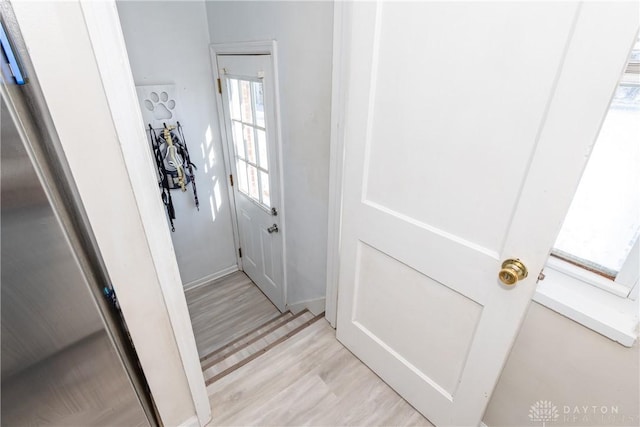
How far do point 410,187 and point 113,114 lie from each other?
0.92m

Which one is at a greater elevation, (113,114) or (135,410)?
(113,114)

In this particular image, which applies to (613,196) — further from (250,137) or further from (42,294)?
(250,137)

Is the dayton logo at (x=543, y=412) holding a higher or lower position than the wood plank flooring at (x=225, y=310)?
higher

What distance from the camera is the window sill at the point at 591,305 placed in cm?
89

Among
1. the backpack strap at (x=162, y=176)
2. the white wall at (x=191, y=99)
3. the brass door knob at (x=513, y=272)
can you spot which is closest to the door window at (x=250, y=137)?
the white wall at (x=191, y=99)

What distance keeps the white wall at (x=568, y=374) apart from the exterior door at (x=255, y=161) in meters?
1.57

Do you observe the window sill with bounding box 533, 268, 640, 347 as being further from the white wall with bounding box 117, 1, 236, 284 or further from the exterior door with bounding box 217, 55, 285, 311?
the white wall with bounding box 117, 1, 236, 284

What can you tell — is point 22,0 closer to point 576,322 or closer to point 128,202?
point 128,202

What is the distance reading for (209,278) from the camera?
302cm

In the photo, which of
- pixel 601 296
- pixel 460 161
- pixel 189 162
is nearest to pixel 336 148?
pixel 460 161

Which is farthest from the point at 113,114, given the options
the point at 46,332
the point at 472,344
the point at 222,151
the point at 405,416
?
the point at 222,151

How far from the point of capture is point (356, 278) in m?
1.48

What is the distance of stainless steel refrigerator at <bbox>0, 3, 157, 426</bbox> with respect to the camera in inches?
22.0

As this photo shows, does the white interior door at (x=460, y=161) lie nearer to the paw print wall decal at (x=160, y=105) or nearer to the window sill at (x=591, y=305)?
the window sill at (x=591, y=305)
